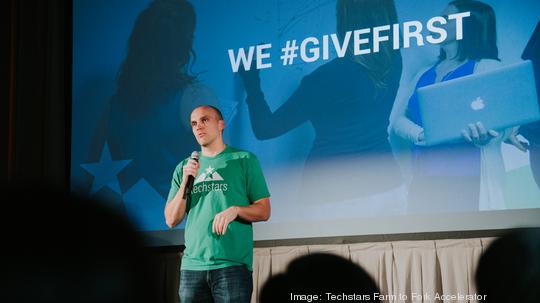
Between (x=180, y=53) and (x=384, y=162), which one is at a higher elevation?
(x=180, y=53)

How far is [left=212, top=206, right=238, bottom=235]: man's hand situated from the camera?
3.24 m

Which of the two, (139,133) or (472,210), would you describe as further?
(139,133)

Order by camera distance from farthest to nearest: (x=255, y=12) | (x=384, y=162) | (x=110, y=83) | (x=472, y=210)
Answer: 1. (x=110, y=83)
2. (x=255, y=12)
3. (x=384, y=162)
4. (x=472, y=210)

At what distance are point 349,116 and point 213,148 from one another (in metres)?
0.70

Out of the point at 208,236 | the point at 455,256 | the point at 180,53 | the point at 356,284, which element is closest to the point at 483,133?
the point at 455,256

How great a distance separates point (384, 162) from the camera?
3.27 meters

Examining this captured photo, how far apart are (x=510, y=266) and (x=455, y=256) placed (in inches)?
9.4

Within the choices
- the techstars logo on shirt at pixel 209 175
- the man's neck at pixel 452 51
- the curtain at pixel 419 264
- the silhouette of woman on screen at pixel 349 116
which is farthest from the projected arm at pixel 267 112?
the man's neck at pixel 452 51

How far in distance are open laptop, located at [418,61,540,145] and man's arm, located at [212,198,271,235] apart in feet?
2.72

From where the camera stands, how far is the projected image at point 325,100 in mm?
3076

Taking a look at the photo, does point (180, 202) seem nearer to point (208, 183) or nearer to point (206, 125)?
point (208, 183)

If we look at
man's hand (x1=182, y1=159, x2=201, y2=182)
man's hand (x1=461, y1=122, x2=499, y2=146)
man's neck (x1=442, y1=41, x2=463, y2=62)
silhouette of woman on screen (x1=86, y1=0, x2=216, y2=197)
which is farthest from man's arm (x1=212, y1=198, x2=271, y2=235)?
man's neck (x1=442, y1=41, x2=463, y2=62)

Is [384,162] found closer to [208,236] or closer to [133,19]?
[208,236]

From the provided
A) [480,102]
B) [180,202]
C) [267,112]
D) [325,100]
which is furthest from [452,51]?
[180,202]
